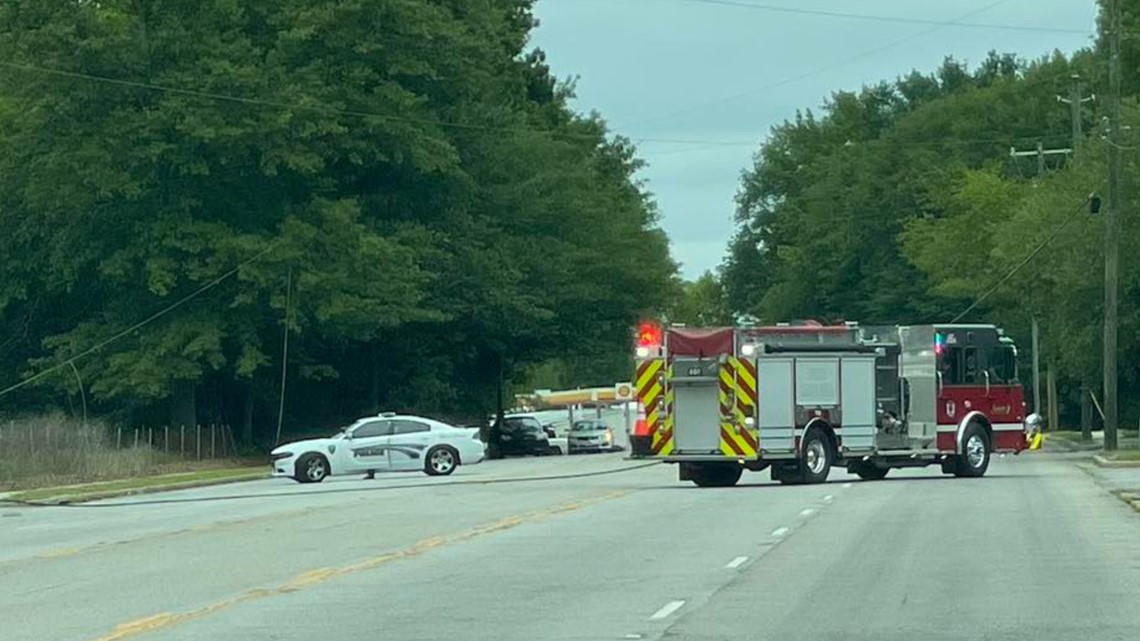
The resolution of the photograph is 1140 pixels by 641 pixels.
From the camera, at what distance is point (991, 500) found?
32.0 metres

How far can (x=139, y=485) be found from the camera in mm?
45219

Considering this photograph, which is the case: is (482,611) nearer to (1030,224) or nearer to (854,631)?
(854,631)

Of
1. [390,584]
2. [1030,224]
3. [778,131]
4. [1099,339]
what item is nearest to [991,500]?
[390,584]

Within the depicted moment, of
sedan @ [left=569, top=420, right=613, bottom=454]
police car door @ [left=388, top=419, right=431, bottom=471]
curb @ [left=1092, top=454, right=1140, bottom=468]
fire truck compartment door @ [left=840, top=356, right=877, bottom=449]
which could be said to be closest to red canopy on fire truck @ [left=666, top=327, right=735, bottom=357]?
fire truck compartment door @ [left=840, top=356, right=877, bottom=449]

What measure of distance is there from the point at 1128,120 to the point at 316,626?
152 feet

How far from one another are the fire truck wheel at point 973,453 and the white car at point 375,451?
1243cm

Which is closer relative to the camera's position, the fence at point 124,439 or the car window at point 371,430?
the car window at point 371,430

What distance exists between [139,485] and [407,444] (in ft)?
19.7

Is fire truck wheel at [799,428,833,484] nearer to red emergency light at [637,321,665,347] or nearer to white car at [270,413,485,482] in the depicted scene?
red emergency light at [637,321,665,347]

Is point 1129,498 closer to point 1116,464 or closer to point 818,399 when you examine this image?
point 818,399

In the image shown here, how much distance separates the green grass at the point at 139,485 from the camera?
1622 inches

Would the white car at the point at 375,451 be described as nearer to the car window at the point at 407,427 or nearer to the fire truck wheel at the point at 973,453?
the car window at the point at 407,427

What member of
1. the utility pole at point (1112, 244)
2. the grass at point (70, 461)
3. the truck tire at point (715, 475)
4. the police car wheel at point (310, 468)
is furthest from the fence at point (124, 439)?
the utility pole at point (1112, 244)

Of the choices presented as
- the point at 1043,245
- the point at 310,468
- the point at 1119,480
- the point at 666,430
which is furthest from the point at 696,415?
the point at 1043,245
